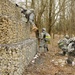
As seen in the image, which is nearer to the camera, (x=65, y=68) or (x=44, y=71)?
(x=44, y=71)

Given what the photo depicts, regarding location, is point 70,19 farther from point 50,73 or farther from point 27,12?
point 50,73

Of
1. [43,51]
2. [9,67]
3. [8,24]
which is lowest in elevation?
[43,51]

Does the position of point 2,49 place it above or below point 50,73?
above

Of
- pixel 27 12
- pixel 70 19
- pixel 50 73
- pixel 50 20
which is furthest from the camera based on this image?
pixel 70 19

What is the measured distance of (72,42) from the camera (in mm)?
15148

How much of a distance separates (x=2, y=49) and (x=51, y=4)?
54.7 ft

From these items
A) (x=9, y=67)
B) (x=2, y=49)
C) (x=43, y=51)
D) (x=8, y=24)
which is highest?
(x=8, y=24)

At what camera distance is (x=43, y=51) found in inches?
659

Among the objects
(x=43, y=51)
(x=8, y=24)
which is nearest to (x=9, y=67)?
(x=8, y=24)

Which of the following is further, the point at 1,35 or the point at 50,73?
the point at 50,73

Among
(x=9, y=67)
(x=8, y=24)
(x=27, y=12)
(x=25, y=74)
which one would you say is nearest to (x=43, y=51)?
(x=27, y=12)

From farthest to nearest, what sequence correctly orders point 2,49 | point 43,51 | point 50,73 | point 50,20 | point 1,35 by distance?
point 50,20 < point 43,51 < point 50,73 < point 1,35 < point 2,49

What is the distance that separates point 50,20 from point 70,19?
9554 millimetres

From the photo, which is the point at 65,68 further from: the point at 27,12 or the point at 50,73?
the point at 27,12
